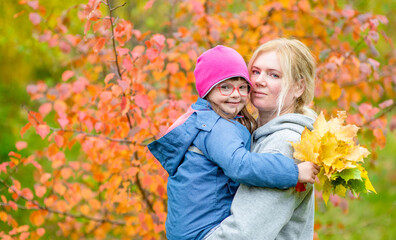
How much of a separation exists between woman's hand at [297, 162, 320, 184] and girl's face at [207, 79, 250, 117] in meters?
0.47

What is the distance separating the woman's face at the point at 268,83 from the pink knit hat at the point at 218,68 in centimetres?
12

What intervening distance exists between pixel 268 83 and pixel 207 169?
60 centimetres

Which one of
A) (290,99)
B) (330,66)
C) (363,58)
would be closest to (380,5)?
(363,58)

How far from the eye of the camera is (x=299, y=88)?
2.17 metres

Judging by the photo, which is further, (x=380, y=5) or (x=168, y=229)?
(x=380, y=5)

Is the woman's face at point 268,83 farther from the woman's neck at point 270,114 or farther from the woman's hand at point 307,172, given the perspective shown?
the woman's hand at point 307,172

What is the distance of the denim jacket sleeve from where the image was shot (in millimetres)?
1685

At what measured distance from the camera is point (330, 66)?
2988 mm

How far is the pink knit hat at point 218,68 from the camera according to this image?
6.37ft

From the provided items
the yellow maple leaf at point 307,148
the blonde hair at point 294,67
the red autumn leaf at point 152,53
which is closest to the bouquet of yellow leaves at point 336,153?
the yellow maple leaf at point 307,148

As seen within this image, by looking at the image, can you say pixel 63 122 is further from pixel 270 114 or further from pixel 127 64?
pixel 270 114

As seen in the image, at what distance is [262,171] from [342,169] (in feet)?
1.11

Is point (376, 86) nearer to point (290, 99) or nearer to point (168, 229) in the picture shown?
point (290, 99)

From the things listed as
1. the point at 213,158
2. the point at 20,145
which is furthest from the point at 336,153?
the point at 20,145
